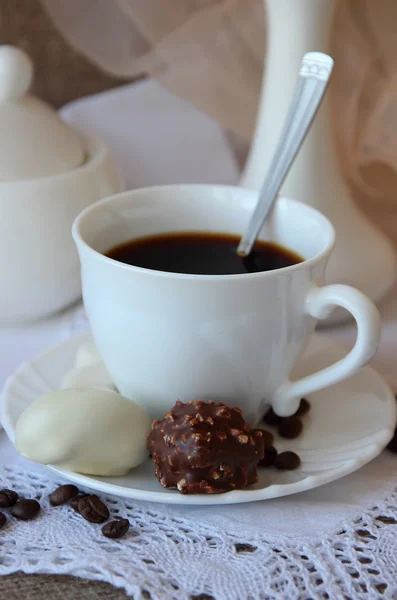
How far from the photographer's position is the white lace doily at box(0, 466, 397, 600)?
441 millimetres

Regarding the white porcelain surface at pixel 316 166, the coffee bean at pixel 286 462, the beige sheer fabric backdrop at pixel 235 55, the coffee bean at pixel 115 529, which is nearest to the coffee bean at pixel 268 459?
the coffee bean at pixel 286 462

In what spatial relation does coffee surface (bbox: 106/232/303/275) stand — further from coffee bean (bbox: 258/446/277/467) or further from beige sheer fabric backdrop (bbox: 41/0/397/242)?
beige sheer fabric backdrop (bbox: 41/0/397/242)

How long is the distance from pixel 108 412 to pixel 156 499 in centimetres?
7

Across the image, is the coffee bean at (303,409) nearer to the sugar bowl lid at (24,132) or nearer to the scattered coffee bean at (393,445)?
the scattered coffee bean at (393,445)

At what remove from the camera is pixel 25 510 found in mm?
494

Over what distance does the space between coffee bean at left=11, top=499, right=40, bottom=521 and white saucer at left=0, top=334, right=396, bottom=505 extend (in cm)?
3

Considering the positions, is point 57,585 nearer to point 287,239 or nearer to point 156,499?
point 156,499

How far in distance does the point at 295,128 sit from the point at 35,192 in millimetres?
251

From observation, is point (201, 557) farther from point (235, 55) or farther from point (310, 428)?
point (235, 55)

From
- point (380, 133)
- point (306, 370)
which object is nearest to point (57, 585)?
point (306, 370)

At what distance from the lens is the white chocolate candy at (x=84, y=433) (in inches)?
19.5

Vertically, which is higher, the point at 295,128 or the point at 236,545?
the point at 295,128

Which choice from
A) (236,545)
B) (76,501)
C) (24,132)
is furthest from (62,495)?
(24,132)

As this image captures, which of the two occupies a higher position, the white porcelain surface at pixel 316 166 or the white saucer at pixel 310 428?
the white porcelain surface at pixel 316 166
